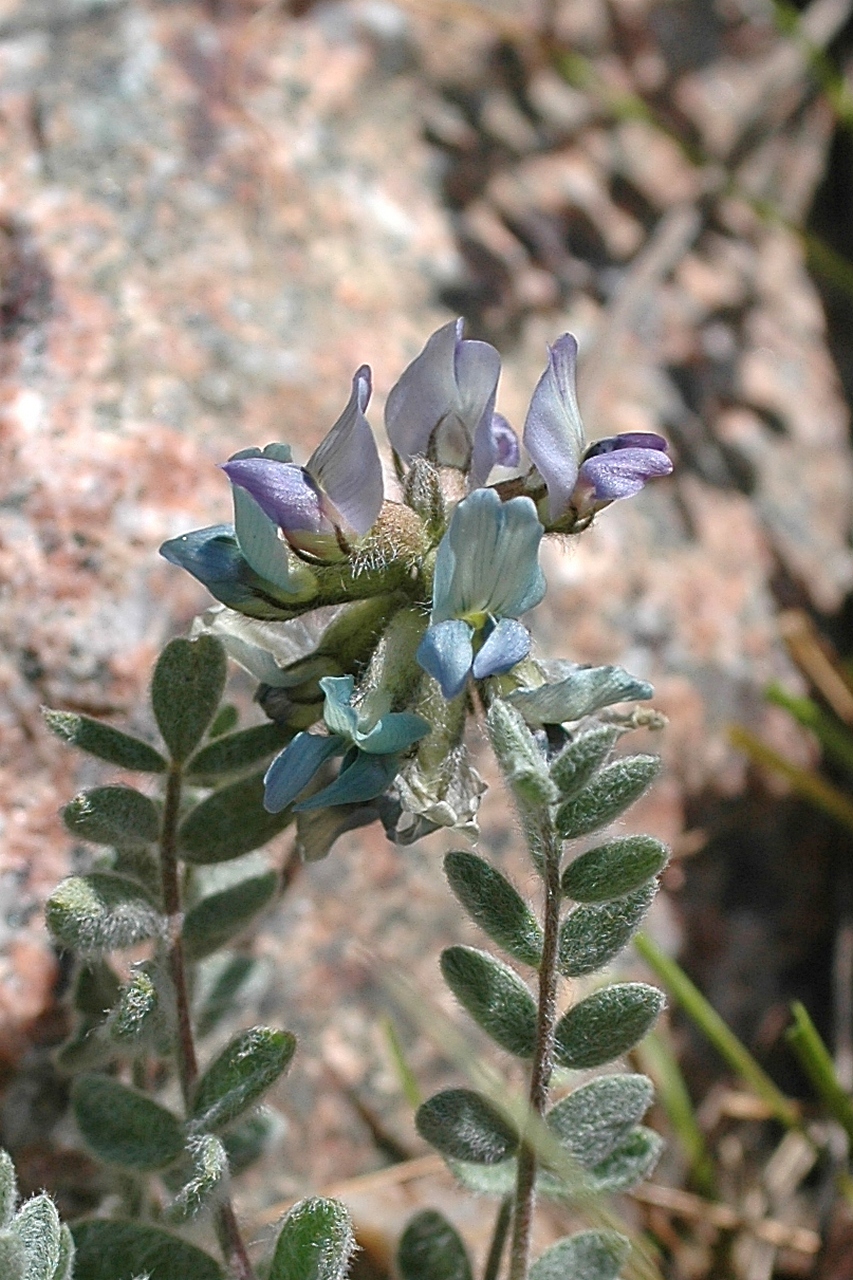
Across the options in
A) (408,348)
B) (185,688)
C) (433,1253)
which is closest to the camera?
(185,688)

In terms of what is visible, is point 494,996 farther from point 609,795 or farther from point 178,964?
point 178,964

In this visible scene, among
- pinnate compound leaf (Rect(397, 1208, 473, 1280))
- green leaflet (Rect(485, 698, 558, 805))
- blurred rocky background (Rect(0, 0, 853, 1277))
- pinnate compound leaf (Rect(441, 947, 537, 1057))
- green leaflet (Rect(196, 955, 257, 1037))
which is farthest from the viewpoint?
blurred rocky background (Rect(0, 0, 853, 1277))

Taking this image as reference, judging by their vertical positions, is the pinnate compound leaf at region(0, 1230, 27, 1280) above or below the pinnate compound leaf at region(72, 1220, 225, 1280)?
above

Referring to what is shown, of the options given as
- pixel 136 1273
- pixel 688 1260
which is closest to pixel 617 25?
pixel 688 1260

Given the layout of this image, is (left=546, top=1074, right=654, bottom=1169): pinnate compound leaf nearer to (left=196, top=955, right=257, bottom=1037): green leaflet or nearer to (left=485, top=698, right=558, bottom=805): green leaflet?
(left=485, top=698, right=558, bottom=805): green leaflet

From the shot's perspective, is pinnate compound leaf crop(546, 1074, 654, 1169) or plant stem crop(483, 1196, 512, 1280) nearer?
pinnate compound leaf crop(546, 1074, 654, 1169)

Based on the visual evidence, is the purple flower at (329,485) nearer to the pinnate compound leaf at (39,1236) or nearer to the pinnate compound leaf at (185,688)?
the pinnate compound leaf at (185,688)

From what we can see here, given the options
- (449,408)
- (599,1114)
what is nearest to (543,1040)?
(599,1114)

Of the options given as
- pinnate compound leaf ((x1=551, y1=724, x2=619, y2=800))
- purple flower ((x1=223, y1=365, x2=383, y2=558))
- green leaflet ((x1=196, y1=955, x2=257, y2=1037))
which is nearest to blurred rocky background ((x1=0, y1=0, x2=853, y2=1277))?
green leaflet ((x1=196, y1=955, x2=257, y2=1037))
